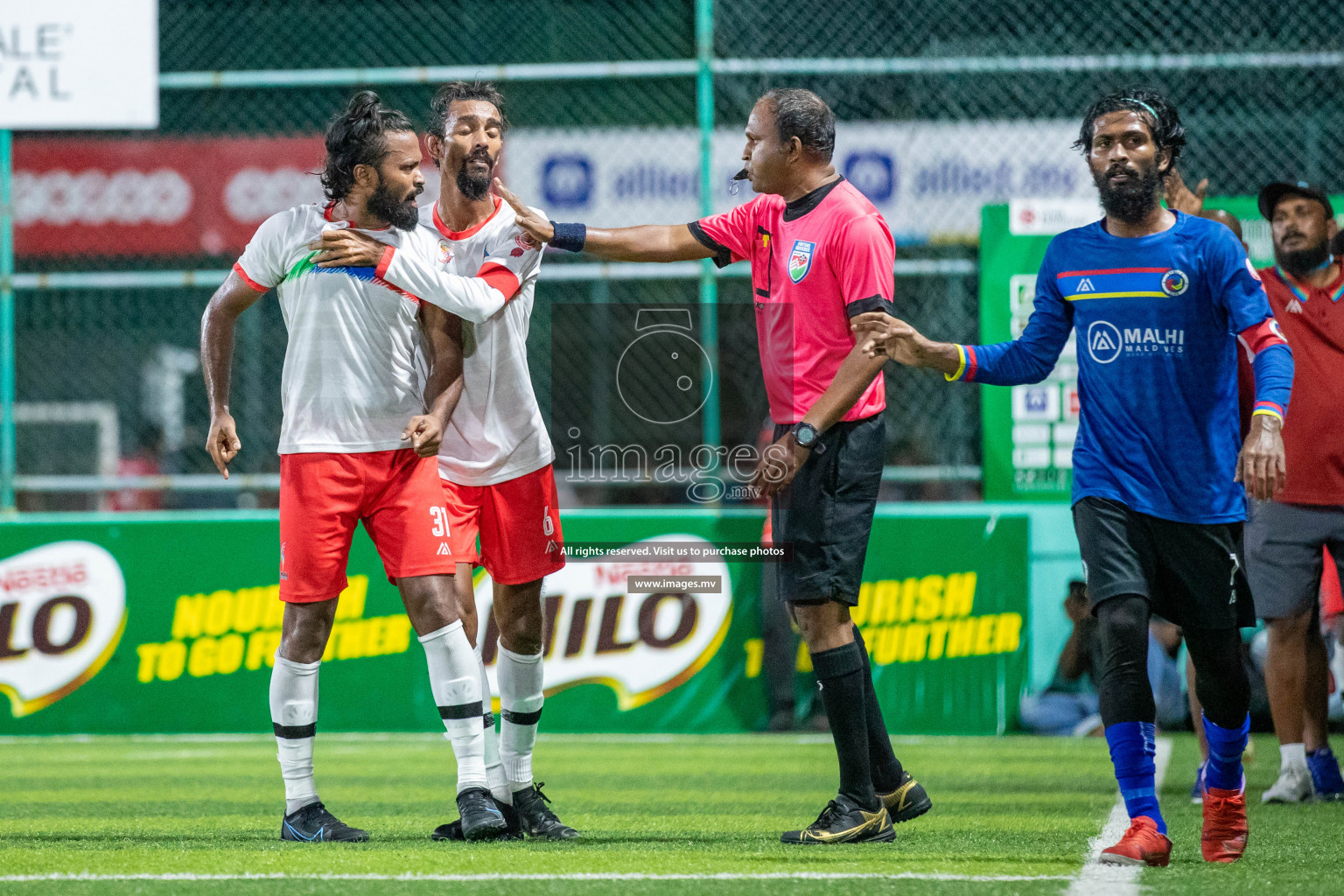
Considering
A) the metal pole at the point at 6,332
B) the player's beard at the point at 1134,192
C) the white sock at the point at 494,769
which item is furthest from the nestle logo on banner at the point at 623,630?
the player's beard at the point at 1134,192

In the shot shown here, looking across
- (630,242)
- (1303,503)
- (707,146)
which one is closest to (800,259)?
(630,242)

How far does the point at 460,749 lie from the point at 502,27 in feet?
21.8

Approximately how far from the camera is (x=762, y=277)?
4.95 meters

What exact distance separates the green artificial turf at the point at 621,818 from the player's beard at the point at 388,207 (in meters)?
1.86

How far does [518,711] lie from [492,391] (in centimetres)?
101

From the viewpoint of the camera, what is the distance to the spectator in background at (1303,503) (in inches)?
242

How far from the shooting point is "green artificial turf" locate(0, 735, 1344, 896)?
411 cm

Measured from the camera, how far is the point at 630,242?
5.16m

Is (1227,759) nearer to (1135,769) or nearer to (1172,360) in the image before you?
(1135,769)

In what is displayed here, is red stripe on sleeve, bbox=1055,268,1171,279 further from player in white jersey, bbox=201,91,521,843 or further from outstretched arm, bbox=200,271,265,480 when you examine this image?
outstretched arm, bbox=200,271,265,480

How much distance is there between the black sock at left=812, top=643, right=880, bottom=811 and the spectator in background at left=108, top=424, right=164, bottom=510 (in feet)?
25.5

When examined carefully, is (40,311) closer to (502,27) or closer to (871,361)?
(502,27)

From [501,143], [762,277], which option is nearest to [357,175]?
[501,143]

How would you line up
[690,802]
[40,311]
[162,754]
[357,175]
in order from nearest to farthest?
1. [357,175]
2. [690,802]
3. [162,754]
4. [40,311]
